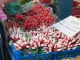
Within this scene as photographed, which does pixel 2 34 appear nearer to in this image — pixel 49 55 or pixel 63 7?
pixel 49 55

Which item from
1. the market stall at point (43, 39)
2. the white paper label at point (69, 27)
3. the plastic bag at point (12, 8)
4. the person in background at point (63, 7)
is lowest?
the person in background at point (63, 7)

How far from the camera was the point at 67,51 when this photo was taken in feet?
3.93

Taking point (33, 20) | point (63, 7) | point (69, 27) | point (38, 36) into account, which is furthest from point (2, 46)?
point (63, 7)

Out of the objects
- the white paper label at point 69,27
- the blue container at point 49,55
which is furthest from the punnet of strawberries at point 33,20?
the blue container at point 49,55

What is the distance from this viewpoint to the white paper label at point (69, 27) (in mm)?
1339

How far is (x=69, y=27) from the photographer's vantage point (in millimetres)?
1394

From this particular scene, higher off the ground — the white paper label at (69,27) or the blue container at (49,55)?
the white paper label at (69,27)

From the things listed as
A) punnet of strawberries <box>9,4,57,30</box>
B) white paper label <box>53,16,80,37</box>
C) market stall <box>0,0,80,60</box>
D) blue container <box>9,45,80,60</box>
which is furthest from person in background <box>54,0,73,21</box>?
blue container <box>9,45,80,60</box>

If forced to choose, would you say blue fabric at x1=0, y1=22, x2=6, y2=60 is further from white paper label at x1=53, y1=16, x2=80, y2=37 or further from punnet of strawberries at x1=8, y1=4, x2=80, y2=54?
white paper label at x1=53, y1=16, x2=80, y2=37

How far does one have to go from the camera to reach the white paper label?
1.34m

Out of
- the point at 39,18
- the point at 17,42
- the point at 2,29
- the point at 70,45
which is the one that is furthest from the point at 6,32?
the point at 70,45

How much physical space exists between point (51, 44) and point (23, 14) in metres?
0.72

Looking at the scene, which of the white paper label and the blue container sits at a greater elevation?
the white paper label

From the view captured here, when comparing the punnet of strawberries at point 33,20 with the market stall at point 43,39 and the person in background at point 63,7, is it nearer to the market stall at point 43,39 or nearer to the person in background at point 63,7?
the market stall at point 43,39
